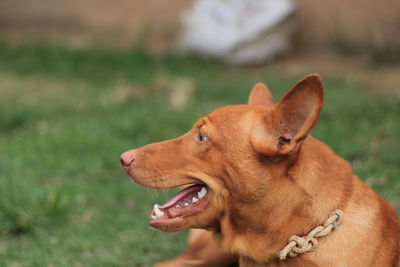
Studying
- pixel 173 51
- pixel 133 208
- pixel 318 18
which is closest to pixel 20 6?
pixel 173 51

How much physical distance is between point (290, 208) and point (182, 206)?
1.82 feet

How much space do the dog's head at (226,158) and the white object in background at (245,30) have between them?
243 inches

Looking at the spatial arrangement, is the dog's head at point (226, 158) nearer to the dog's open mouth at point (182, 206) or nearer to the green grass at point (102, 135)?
the dog's open mouth at point (182, 206)

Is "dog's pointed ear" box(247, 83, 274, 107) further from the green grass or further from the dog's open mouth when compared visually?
the green grass

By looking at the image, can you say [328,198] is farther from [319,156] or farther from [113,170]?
[113,170]

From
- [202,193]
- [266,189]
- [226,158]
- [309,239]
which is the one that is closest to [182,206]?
[202,193]

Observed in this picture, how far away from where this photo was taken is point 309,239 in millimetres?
3258

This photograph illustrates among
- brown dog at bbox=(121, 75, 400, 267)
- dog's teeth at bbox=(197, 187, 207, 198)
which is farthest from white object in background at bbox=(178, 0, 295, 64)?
A: dog's teeth at bbox=(197, 187, 207, 198)

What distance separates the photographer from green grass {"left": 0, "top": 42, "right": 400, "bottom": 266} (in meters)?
4.77

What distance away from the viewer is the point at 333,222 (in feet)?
10.8

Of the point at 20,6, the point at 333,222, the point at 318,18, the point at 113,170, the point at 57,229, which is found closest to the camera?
the point at 333,222

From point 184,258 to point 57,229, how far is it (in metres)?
1.20

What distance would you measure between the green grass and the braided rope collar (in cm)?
146

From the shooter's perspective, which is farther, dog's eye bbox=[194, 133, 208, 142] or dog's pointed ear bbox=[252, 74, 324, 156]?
dog's eye bbox=[194, 133, 208, 142]
